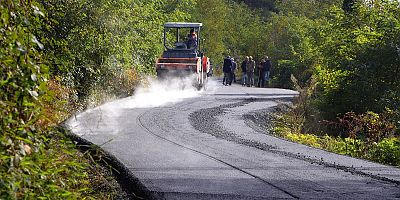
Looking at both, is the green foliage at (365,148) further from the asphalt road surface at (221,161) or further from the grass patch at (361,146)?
the asphalt road surface at (221,161)

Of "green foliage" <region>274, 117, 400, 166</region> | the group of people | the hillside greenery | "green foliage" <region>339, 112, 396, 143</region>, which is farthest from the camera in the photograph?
the group of people

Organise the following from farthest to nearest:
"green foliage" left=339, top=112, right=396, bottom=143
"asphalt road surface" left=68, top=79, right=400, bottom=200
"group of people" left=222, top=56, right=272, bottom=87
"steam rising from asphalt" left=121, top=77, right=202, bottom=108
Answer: "group of people" left=222, top=56, right=272, bottom=87 < "steam rising from asphalt" left=121, top=77, right=202, bottom=108 < "green foliage" left=339, top=112, right=396, bottom=143 < "asphalt road surface" left=68, top=79, right=400, bottom=200

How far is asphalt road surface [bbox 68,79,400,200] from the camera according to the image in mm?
9492

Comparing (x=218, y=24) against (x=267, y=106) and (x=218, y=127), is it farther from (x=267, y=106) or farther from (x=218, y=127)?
(x=218, y=127)

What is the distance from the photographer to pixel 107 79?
26.7 meters

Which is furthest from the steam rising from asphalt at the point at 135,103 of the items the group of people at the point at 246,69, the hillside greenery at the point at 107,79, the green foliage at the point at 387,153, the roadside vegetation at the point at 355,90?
the group of people at the point at 246,69

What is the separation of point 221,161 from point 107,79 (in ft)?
49.3

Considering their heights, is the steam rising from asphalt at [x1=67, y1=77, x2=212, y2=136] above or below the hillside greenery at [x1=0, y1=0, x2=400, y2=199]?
below

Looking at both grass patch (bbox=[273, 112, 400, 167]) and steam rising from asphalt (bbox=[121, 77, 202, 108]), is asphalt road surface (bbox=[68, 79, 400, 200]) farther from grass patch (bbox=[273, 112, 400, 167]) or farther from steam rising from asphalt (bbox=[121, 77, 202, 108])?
steam rising from asphalt (bbox=[121, 77, 202, 108])

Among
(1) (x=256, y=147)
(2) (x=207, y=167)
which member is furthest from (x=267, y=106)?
(2) (x=207, y=167)

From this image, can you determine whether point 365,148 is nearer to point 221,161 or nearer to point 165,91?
point 221,161

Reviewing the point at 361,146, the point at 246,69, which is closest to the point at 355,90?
the point at 361,146

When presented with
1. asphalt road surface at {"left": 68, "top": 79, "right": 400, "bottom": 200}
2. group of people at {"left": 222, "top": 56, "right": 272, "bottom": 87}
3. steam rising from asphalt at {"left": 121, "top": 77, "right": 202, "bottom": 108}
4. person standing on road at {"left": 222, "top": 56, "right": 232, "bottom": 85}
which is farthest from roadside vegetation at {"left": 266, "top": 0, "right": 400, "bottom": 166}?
group of people at {"left": 222, "top": 56, "right": 272, "bottom": 87}

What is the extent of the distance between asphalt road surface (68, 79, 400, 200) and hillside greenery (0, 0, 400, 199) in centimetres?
96
